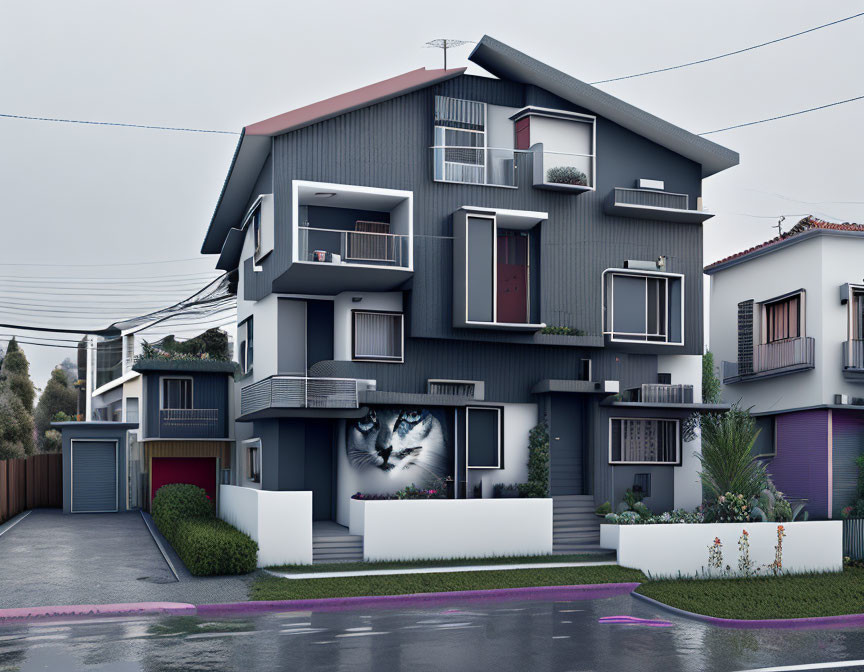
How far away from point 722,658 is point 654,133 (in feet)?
72.6

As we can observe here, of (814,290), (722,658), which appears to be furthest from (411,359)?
(722,658)

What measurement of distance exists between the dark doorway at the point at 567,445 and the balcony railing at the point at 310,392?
7064 millimetres

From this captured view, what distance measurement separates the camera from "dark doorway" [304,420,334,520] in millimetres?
30797

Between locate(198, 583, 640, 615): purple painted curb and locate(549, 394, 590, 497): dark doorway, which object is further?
locate(549, 394, 590, 497): dark doorway

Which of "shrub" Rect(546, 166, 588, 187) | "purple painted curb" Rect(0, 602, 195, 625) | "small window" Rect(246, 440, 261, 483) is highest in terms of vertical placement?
"shrub" Rect(546, 166, 588, 187)

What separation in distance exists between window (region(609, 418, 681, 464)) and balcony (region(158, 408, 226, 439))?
15.5 meters

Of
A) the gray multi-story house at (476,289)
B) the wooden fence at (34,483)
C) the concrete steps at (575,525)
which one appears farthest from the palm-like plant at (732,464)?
the wooden fence at (34,483)

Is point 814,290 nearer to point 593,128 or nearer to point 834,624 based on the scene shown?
point 593,128

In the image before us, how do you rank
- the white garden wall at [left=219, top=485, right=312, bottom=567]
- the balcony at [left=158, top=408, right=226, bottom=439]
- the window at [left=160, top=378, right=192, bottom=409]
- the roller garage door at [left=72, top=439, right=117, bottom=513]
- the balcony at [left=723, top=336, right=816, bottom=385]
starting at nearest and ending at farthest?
the white garden wall at [left=219, top=485, right=312, bottom=567]
the balcony at [left=723, top=336, right=816, bottom=385]
the balcony at [left=158, top=408, right=226, bottom=439]
the window at [left=160, top=378, right=192, bottom=409]
the roller garage door at [left=72, top=439, right=117, bottom=513]

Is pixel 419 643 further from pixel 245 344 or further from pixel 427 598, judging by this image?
pixel 245 344

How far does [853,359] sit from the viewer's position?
32000 mm

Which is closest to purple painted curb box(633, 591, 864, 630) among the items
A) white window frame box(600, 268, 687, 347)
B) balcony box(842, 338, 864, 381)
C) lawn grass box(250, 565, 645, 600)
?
lawn grass box(250, 565, 645, 600)

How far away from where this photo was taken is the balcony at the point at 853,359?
31.8 m

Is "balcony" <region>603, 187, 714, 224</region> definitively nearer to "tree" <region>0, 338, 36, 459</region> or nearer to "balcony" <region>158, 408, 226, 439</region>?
"balcony" <region>158, 408, 226, 439</region>
